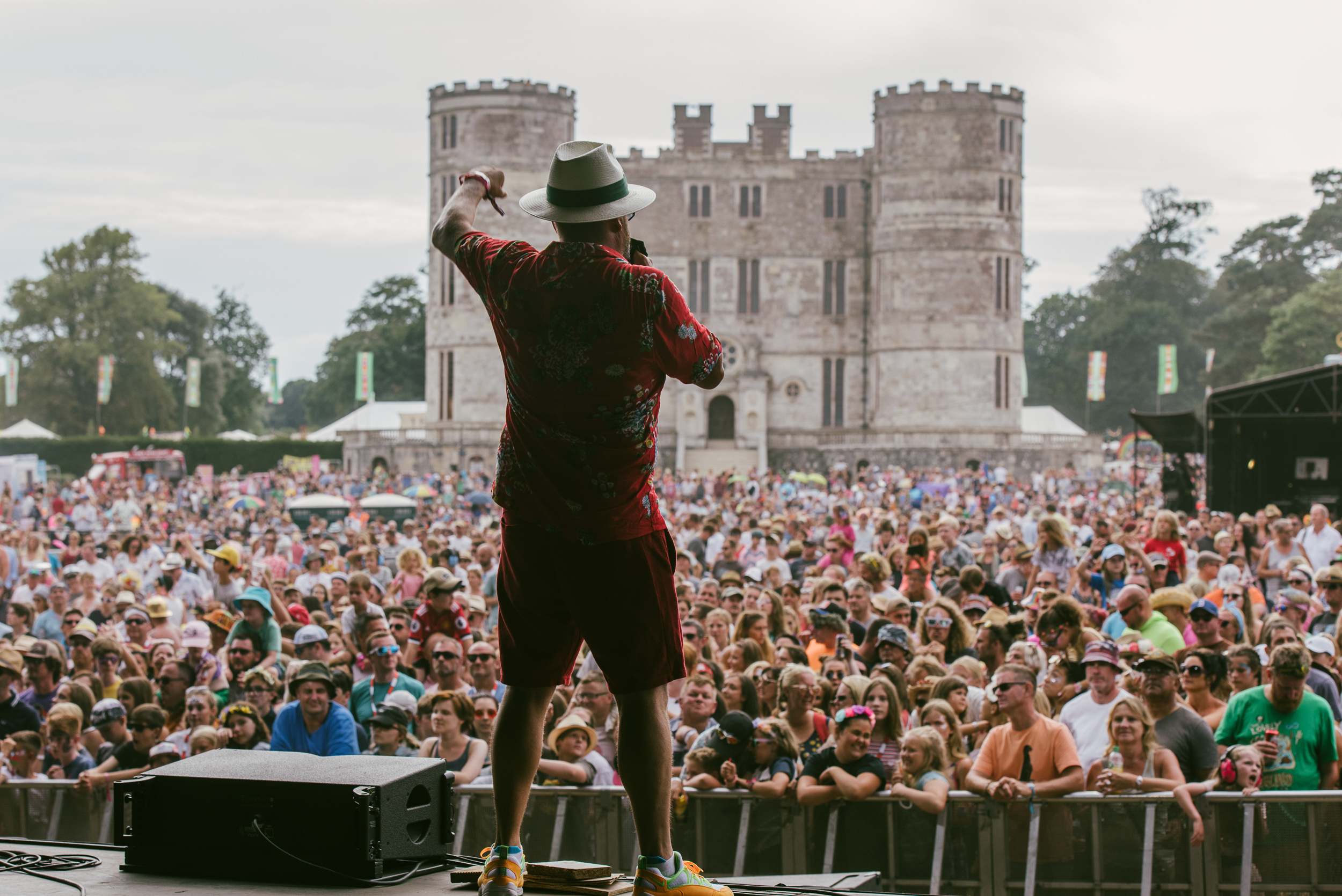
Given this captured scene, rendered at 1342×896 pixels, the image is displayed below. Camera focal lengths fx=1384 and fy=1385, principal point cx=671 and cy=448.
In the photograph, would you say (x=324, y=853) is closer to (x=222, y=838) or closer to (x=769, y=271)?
(x=222, y=838)

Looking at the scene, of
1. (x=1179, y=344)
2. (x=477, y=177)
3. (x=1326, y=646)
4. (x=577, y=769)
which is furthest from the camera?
(x=1179, y=344)

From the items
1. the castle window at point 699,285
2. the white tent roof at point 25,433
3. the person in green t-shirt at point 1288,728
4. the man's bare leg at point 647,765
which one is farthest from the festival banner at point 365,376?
the man's bare leg at point 647,765

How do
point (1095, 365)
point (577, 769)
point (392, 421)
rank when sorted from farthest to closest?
point (1095, 365) → point (392, 421) → point (577, 769)

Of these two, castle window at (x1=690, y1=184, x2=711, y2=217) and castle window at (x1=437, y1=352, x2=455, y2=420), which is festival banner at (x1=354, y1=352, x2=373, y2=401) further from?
castle window at (x1=690, y1=184, x2=711, y2=217)

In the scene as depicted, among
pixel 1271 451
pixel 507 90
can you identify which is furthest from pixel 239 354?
pixel 1271 451

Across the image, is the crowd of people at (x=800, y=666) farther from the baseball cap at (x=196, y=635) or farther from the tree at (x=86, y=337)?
the tree at (x=86, y=337)

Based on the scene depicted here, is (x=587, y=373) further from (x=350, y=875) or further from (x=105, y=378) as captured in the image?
(x=105, y=378)

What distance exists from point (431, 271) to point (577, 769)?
45168 mm

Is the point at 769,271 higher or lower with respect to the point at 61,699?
higher

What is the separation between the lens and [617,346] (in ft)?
10.8

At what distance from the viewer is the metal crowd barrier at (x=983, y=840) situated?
5.16 m

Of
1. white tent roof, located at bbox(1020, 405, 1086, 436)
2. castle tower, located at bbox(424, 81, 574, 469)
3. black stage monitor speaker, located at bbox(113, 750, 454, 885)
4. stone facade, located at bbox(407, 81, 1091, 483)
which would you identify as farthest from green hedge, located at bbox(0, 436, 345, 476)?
black stage monitor speaker, located at bbox(113, 750, 454, 885)

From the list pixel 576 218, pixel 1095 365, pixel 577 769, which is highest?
pixel 1095 365

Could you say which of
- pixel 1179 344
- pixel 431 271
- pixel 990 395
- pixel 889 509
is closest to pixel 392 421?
pixel 431 271
